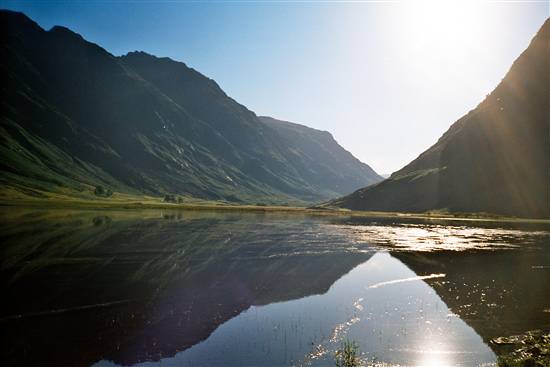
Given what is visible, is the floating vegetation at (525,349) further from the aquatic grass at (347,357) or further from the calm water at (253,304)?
the aquatic grass at (347,357)

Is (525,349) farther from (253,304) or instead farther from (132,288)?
(132,288)

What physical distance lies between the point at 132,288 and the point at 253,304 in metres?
11.7

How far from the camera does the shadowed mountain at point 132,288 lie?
74.2ft

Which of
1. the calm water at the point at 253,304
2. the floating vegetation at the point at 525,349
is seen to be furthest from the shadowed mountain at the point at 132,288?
the floating vegetation at the point at 525,349

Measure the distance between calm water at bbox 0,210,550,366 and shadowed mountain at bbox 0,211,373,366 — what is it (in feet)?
0.43

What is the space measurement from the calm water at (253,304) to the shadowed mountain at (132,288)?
0.13m

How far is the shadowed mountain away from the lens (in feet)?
74.2

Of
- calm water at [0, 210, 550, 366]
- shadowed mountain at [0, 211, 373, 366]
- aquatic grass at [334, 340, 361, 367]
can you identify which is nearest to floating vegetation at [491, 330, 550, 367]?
calm water at [0, 210, 550, 366]

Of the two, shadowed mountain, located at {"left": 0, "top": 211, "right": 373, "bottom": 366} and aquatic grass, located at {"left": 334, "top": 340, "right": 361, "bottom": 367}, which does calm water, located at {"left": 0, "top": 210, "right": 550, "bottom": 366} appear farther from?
aquatic grass, located at {"left": 334, "top": 340, "right": 361, "bottom": 367}

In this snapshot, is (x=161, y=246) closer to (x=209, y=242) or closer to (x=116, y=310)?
(x=209, y=242)

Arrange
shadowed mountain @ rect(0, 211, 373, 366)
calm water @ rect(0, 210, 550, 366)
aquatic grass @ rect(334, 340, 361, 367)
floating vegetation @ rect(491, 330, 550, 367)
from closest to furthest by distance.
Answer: floating vegetation @ rect(491, 330, 550, 367)
aquatic grass @ rect(334, 340, 361, 367)
calm water @ rect(0, 210, 550, 366)
shadowed mountain @ rect(0, 211, 373, 366)

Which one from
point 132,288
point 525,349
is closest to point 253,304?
point 132,288

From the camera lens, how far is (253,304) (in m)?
32.6

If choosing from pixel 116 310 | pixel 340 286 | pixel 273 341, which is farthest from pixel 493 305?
pixel 116 310
